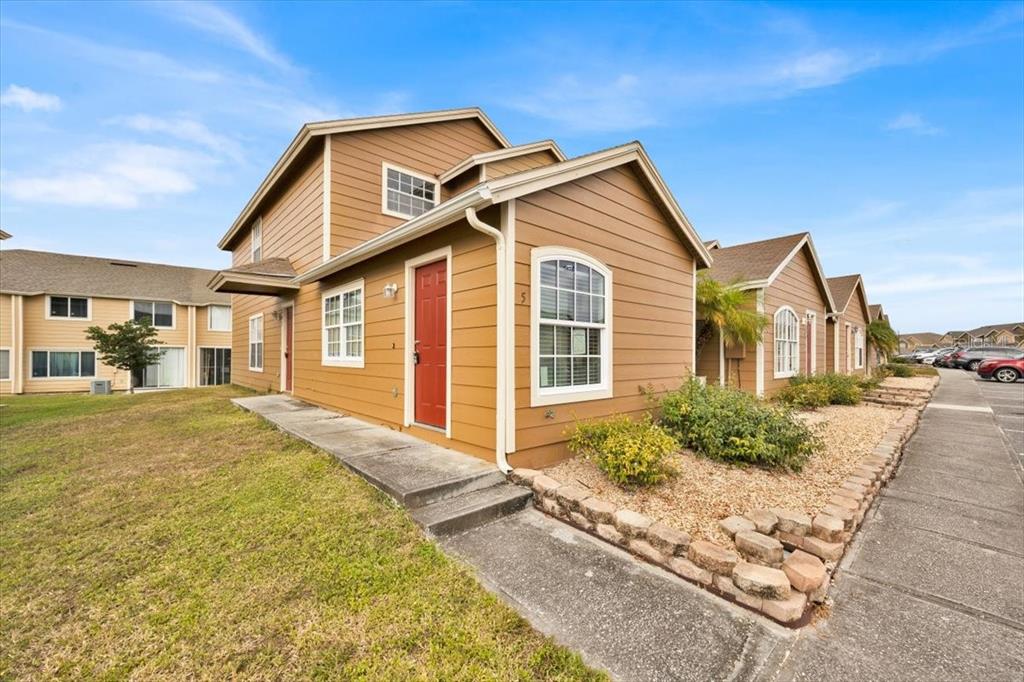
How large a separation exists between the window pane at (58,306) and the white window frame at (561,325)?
25.0m

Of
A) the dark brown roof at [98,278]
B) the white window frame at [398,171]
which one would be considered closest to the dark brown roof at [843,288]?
the white window frame at [398,171]

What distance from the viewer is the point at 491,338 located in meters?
4.18

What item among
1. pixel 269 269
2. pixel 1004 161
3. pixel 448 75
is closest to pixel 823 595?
pixel 269 269

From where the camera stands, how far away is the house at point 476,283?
418cm

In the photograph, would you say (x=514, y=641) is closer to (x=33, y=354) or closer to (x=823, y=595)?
(x=823, y=595)

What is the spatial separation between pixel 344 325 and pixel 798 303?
Answer: 38.7 ft

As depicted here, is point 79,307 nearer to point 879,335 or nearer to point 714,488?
point 714,488

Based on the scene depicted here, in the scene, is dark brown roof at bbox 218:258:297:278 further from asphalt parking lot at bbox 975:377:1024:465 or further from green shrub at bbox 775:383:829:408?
asphalt parking lot at bbox 975:377:1024:465

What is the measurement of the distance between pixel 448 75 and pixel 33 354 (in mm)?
22043

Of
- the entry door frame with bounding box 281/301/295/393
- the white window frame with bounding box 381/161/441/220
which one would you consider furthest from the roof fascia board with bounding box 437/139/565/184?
the entry door frame with bounding box 281/301/295/393

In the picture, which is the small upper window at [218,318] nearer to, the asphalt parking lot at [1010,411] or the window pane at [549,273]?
the window pane at [549,273]

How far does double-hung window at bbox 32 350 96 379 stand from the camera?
694 inches

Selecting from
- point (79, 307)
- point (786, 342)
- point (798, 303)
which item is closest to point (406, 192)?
point (786, 342)

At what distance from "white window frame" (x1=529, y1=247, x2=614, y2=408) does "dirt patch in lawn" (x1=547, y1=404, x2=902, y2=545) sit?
0.77 metres
